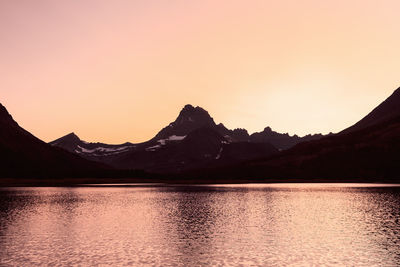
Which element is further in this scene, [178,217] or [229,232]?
[178,217]

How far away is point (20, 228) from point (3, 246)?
19.6 metres

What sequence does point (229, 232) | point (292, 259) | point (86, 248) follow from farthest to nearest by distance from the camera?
point (229, 232) < point (86, 248) < point (292, 259)

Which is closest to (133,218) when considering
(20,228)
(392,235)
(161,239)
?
(20,228)

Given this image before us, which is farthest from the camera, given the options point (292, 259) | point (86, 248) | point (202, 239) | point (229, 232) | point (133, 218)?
point (133, 218)

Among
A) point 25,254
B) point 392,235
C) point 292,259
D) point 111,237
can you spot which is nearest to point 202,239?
point 111,237

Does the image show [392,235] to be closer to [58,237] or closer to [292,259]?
[292,259]

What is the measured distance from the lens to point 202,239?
6588 cm

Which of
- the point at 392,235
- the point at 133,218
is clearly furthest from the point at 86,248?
the point at 392,235

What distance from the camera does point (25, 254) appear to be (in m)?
52.8

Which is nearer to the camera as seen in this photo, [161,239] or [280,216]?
[161,239]

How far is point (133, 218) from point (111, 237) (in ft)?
96.0

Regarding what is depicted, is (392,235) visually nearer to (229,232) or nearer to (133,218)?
(229,232)

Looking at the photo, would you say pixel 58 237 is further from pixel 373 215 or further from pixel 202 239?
pixel 373 215

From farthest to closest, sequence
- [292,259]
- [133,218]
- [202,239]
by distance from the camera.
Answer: [133,218] < [202,239] < [292,259]
